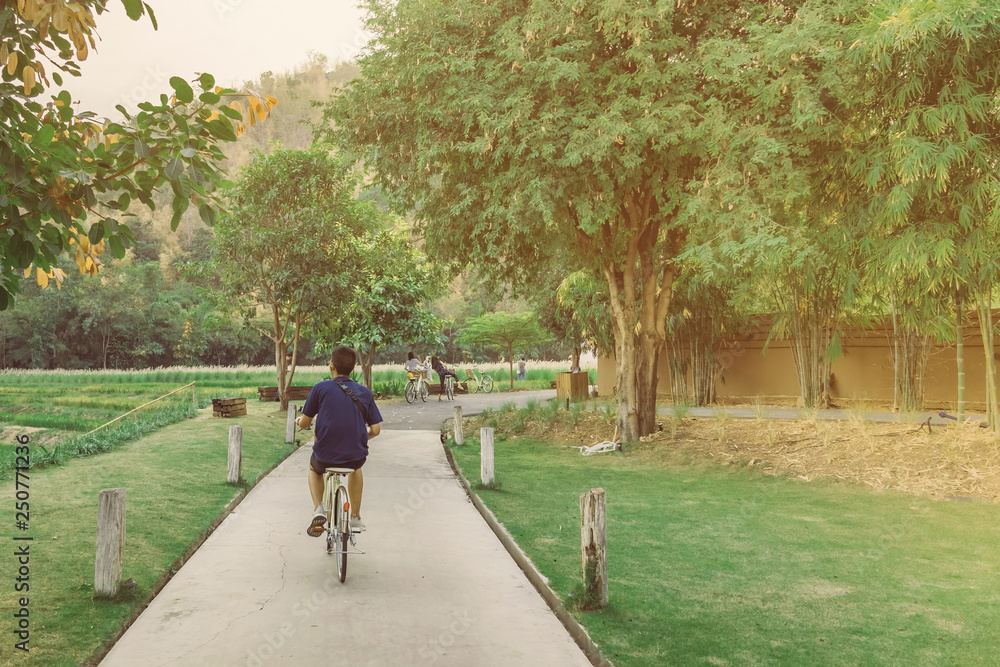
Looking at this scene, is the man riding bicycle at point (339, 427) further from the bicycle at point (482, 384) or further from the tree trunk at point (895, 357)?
the bicycle at point (482, 384)

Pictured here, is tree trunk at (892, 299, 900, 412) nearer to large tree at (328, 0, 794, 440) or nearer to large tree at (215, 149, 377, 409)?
large tree at (328, 0, 794, 440)

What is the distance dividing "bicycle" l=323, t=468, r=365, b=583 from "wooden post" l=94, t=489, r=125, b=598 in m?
1.71

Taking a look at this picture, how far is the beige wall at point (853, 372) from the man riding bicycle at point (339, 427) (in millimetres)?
17688

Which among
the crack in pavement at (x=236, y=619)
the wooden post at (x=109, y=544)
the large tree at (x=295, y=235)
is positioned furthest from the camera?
the large tree at (x=295, y=235)

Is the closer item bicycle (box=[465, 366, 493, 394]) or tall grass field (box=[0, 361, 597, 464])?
tall grass field (box=[0, 361, 597, 464])

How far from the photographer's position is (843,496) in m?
11.7

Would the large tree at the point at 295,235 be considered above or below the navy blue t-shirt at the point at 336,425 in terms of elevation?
above

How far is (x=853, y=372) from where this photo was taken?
22.8m

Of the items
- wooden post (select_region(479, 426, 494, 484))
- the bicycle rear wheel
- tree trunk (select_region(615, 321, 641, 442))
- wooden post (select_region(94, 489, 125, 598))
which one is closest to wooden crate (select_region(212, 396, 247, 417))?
tree trunk (select_region(615, 321, 641, 442))

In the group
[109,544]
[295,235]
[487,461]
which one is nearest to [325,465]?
[109,544]

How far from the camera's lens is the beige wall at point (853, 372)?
67.9ft

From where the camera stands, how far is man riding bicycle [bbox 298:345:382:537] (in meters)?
7.39

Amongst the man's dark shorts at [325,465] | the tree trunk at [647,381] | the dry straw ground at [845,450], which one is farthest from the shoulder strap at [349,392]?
the tree trunk at [647,381]

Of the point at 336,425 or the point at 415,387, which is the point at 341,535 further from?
the point at 415,387
